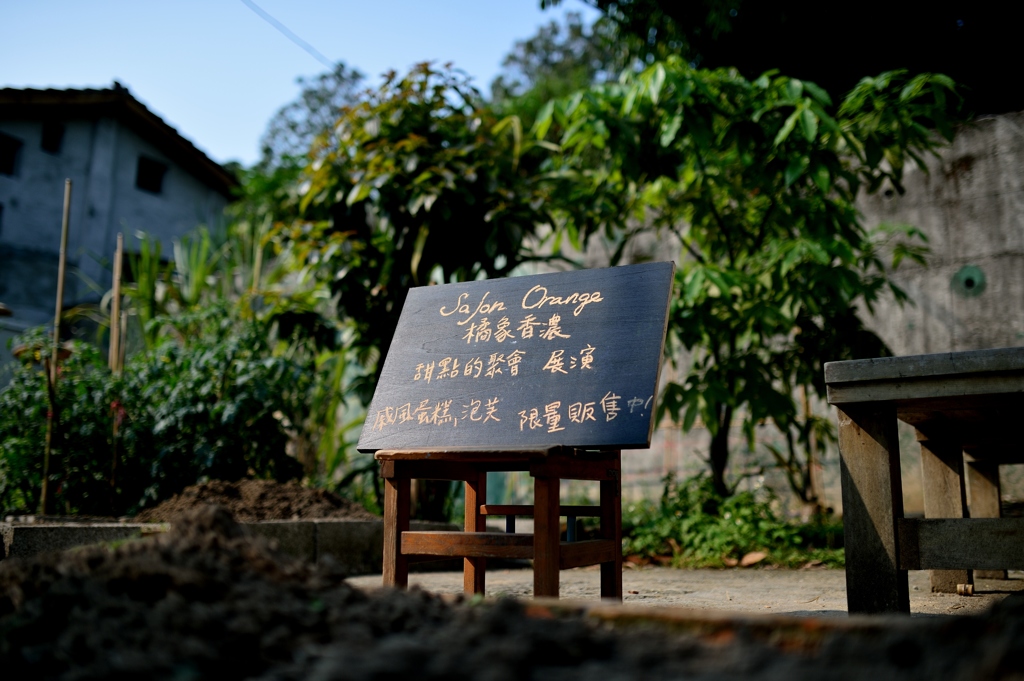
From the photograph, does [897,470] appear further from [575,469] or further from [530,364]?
[530,364]

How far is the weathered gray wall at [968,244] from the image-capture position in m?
5.43

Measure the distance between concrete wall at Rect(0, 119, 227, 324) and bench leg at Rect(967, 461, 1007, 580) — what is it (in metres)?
11.2

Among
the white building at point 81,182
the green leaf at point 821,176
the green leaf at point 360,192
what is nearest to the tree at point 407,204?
the green leaf at point 360,192

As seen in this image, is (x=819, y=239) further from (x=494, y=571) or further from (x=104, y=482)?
(x=104, y=482)

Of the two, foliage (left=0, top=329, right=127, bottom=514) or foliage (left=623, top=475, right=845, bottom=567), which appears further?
foliage (left=0, top=329, right=127, bottom=514)

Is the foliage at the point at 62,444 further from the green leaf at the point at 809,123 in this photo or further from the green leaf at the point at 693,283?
the green leaf at the point at 809,123

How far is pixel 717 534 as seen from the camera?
468 cm

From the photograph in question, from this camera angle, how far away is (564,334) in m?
2.63

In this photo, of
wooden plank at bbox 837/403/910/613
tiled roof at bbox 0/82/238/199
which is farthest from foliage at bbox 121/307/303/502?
tiled roof at bbox 0/82/238/199

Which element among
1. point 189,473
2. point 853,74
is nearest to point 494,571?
point 189,473

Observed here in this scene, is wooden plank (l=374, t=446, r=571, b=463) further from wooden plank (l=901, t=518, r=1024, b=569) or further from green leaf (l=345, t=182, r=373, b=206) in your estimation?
green leaf (l=345, t=182, r=373, b=206)

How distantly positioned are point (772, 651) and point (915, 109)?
Result: 12.9ft

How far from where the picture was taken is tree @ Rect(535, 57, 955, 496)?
421cm

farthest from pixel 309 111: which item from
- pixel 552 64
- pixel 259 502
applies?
pixel 259 502
